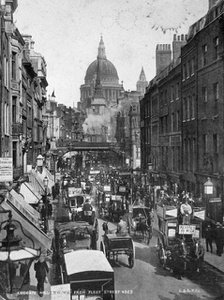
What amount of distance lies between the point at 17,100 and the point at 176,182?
34.5 ft

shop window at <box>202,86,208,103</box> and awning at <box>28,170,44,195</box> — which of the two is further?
awning at <box>28,170,44,195</box>

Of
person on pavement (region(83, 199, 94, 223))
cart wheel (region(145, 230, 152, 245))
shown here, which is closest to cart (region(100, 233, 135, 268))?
cart wheel (region(145, 230, 152, 245))

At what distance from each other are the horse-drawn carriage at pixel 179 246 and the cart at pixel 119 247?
4.00 ft

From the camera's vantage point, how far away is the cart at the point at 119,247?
51.8 feet

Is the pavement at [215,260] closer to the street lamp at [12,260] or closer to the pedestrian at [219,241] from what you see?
the pedestrian at [219,241]

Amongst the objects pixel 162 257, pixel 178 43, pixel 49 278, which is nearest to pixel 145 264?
pixel 162 257

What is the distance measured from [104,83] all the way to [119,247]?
116559 millimetres

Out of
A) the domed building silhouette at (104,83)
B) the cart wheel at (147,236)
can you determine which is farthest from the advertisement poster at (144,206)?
the domed building silhouette at (104,83)

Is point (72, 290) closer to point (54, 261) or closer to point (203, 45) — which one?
point (54, 261)

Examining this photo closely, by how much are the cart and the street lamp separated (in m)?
2.79

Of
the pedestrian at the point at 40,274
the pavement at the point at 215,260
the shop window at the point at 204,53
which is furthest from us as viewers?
the shop window at the point at 204,53

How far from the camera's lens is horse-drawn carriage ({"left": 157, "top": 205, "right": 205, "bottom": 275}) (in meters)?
15.1

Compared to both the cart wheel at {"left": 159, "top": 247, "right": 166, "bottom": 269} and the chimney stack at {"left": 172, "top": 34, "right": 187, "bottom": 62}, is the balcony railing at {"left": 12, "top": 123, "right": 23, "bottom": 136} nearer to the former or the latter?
the chimney stack at {"left": 172, "top": 34, "right": 187, "bottom": 62}

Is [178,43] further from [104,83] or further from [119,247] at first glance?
[104,83]
